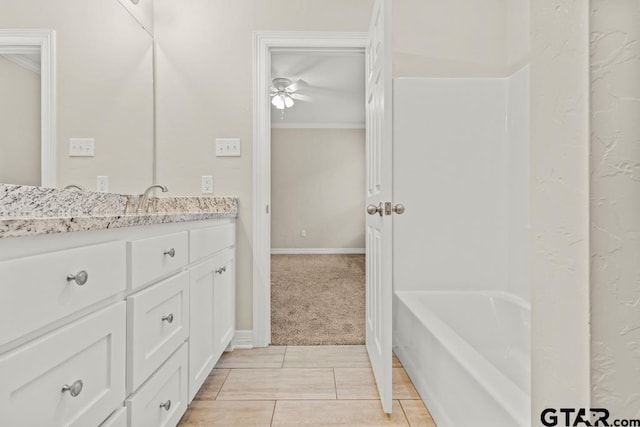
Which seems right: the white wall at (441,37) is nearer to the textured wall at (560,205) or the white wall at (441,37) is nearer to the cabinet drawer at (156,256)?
the cabinet drawer at (156,256)

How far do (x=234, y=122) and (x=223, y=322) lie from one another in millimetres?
1166

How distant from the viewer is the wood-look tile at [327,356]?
1922 mm

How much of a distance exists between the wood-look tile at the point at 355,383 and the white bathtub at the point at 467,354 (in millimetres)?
206

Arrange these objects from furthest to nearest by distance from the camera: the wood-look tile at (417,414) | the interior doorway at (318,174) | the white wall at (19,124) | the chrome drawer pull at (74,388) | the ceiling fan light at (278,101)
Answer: the interior doorway at (318,174), the ceiling fan light at (278,101), the wood-look tile at (417,414), the white wall at (19,124), the chrome drawer pull at (74,388)

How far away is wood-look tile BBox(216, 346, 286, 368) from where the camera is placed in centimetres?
193

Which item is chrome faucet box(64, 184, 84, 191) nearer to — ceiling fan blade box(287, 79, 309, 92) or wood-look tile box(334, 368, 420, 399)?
wood-look tile box(334, 368, 420, 399)

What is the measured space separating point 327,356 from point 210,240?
3.13 feet

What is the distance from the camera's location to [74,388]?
75 cm

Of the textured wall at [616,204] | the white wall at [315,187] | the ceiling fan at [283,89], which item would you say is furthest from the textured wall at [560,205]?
the white wall at [315,187]

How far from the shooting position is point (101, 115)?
172 centimetres

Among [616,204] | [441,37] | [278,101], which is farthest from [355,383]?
[278,101]

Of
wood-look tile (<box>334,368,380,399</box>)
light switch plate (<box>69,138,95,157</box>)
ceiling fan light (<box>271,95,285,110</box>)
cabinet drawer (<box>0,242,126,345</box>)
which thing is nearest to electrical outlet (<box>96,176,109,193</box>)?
light switch plate (<box>69,138,95,157</box>)

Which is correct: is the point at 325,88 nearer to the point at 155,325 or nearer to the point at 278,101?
the point at 278,101

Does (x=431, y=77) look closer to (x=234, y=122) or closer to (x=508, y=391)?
(x=234, y=122)
